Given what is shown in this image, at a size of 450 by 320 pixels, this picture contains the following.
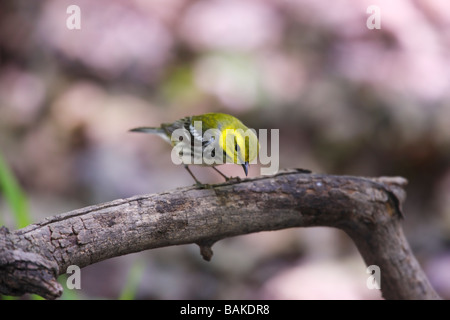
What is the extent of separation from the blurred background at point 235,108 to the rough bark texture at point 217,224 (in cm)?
121

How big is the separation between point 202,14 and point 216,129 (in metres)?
2.80

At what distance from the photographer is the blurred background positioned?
3777mm

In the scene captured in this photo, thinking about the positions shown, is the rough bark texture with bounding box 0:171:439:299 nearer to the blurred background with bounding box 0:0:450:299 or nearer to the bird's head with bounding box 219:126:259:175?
the bird's head with bounding box 219:126:259:175

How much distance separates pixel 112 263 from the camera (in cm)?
376

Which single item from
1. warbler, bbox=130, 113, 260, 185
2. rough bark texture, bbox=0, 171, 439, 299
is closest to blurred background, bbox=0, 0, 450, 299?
rough bark texture, bbox=0, 171, 439, 299

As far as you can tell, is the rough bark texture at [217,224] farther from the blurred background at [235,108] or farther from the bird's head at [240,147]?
the blurred background at [235,108]

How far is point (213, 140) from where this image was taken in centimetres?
216

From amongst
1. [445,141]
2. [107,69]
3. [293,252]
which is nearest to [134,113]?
[107,69]

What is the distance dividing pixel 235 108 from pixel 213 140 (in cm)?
210

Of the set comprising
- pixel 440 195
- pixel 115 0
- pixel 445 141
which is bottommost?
pixel 440 195

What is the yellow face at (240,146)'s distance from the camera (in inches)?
79.2

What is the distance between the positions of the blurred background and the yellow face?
1.67 meters

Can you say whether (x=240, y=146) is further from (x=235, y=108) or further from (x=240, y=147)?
(x=235, y=108)

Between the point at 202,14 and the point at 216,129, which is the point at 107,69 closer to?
the point at 202,14
